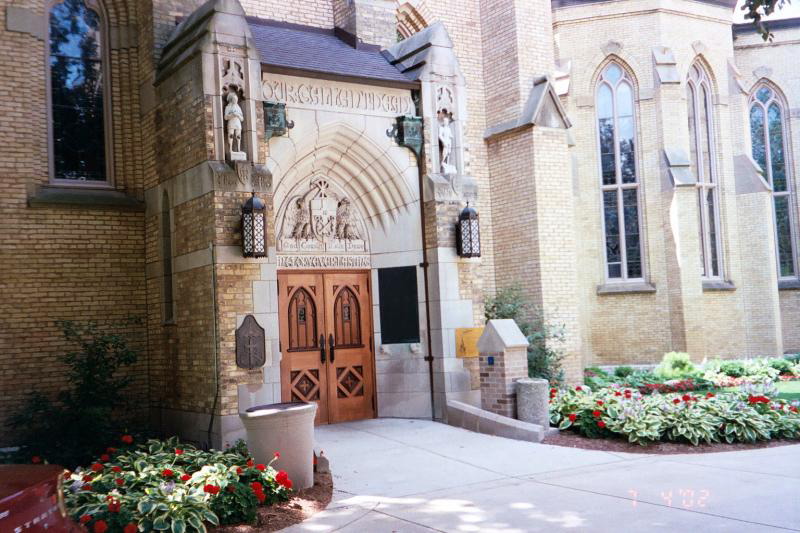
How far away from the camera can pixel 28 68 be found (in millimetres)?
11430

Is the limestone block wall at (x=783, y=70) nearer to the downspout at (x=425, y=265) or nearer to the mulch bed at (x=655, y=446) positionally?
the mulch bed at (x=655, y=446)

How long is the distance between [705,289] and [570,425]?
12151mm

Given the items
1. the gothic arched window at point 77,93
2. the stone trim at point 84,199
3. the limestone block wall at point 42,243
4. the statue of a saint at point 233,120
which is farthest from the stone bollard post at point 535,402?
the gothic arched window at point 77,93

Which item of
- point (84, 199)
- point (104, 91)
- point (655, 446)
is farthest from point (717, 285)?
point (84, 199)

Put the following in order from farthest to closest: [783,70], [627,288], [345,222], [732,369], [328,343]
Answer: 1. [783,70]
2. [627,288]
3. [732,369]
4. [345,222]
5. [328,343]

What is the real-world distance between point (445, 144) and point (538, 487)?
247 inches

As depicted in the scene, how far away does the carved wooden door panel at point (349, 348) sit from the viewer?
1222cm

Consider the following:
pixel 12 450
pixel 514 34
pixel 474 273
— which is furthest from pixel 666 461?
pixel 514 34

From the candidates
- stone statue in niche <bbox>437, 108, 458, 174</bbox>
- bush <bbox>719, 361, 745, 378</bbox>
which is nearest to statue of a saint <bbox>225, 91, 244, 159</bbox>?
stone statue in niche <bbox>437, 108, 458, 174</bbox>

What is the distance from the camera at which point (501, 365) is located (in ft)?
37.0

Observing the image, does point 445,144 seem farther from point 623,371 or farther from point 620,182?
point 620,182

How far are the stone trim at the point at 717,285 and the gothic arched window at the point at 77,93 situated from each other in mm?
16586

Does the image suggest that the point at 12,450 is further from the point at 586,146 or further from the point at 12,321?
the point at 586,146

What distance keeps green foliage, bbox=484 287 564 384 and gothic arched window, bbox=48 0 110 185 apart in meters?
7.81
